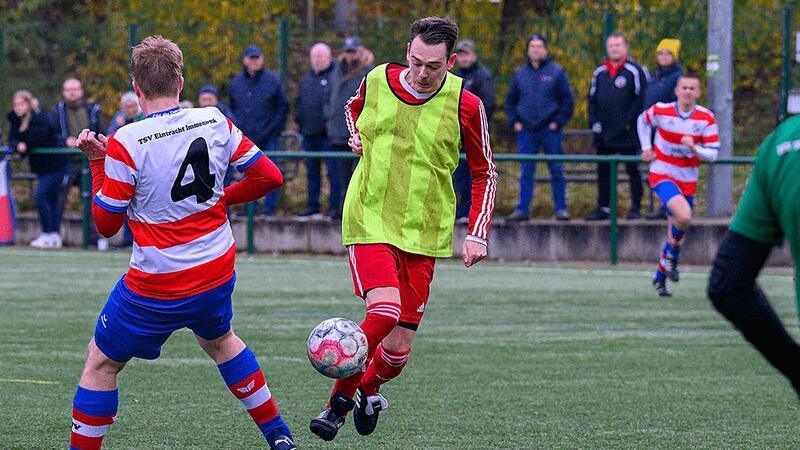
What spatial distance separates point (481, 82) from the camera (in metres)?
17.1

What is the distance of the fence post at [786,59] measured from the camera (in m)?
17.1

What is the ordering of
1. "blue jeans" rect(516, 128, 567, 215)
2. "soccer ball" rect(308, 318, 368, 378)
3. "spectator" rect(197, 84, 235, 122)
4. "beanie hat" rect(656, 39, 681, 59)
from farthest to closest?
"spectator" rect(197, 84, 235, 122)
"blue jeans" rect(516, 128, 567, 215)
"beanie hat" rect(656, 39, 681, 59)
"soccer ball" rect(308, 318, 368, 378)

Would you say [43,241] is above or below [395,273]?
below

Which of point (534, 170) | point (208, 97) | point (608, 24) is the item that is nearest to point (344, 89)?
point (208, 97)

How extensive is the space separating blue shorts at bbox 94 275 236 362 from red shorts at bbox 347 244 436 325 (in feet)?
3.21

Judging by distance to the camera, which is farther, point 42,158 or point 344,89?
point 42,158

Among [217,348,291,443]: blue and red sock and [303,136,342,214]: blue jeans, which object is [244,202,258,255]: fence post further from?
[217,348,291,443]: blue and red sock

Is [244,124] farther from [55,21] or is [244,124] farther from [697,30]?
[55,21]

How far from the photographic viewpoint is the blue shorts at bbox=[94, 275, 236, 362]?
19.0 ft

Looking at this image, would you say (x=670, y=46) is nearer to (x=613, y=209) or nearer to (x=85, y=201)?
(x=613, y=209)

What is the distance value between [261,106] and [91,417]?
487 inches

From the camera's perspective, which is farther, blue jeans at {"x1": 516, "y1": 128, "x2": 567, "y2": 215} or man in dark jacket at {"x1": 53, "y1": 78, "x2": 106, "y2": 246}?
man in dark jacket at {"x1": 53, "y1": 78, "x2": 106, "y2": 246}

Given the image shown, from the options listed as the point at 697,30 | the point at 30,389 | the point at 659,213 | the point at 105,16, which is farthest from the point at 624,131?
the point at 105,16

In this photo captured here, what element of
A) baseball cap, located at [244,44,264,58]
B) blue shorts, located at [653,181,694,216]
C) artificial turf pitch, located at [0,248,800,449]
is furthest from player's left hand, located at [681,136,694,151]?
baseball cap, located at [244,44,264,58]
